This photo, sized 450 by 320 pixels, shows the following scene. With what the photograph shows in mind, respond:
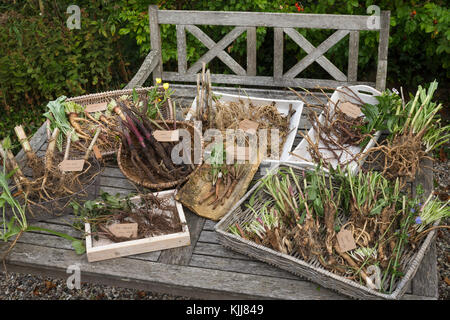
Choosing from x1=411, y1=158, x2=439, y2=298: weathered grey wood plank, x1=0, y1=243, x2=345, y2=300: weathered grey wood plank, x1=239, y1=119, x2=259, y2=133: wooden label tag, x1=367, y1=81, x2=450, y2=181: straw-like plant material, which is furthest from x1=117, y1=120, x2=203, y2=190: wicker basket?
x1=411, y1=158, x2=439, y2=298: weathered grey wood plank

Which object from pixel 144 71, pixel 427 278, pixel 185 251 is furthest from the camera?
pixel 144 71

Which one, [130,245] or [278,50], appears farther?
[278,50]

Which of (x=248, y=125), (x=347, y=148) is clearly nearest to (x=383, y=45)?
(x=347, y=148)

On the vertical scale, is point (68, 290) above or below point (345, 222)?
below

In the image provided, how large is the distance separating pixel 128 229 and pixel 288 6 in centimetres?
262

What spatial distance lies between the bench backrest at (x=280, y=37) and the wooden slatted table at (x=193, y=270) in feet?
4.70

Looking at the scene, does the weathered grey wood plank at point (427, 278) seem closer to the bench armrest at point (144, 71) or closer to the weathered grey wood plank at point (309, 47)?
the weathered grey wood plank at point (309, 47)

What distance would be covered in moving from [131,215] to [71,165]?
491 millimetres

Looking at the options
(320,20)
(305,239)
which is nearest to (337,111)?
(320,20)

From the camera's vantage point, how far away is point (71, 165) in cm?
252

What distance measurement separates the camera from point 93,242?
7.27 feet

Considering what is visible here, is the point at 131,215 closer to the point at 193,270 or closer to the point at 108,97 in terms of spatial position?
the point at 193,270

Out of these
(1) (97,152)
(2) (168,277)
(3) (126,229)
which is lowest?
(2) (168,277)
